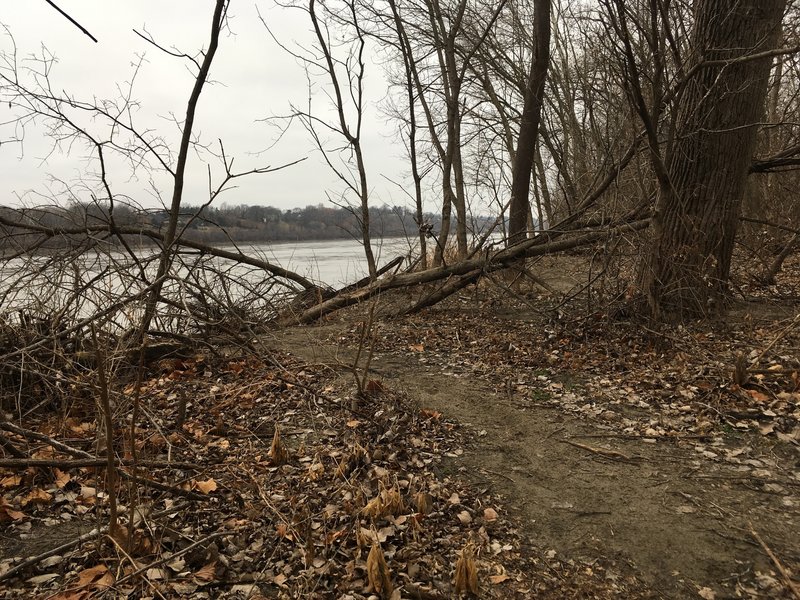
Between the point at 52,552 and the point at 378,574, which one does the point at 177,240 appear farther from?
the point at 378,574

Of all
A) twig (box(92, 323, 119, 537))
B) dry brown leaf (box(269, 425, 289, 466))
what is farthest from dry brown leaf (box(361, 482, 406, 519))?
twig (box(92, 323, 119, 537))

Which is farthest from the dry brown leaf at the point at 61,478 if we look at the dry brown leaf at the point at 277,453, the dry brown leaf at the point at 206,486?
the dry brown leaf at the point at 277,453

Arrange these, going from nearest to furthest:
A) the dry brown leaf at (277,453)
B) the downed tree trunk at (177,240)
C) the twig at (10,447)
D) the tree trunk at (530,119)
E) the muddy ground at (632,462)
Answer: the muddy ground at (632,462) < the twig at (10,447) < the dry brown leaf at (277,453) < the downed tree trunk at (177,240) < the tree trunk at (530,119)

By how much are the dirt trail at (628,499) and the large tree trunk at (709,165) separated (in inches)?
99.5

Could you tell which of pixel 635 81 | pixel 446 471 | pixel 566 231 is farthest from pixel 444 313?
pixel 446 471

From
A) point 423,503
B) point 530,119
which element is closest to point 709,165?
point 530,119

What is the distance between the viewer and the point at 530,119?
948 cm

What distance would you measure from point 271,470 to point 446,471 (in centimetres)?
121

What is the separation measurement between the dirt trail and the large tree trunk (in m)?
2.53

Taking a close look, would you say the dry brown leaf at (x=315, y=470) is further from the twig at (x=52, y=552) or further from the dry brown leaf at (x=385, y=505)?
the twig at (x=52, y=552)

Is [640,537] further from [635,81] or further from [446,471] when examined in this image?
[635,81]

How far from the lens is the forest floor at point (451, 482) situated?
2.66 metres

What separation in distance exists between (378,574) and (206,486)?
4.48ft

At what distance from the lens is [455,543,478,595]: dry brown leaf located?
2.57 meters
